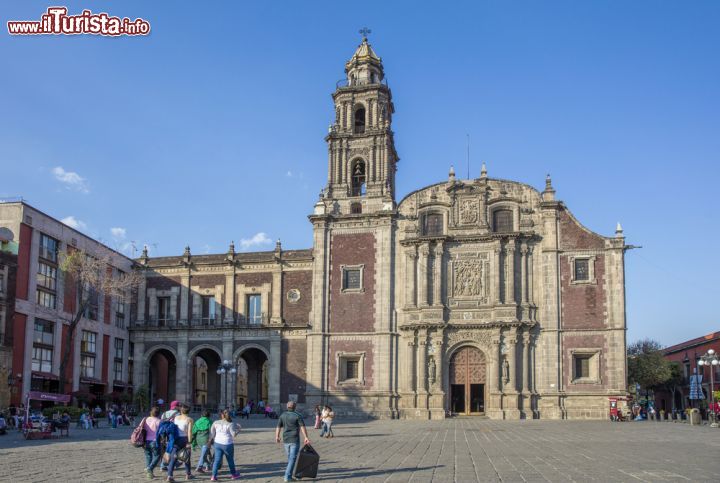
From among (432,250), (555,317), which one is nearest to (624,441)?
(555,317)

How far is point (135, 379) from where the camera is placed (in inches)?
2175

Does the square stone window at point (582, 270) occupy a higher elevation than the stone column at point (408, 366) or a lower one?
higher

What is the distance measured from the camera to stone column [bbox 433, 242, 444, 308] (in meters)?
47.9

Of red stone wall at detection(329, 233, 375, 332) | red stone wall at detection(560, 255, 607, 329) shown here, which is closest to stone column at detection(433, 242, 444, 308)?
red stone wall at detection(329, 233, 375, 332)

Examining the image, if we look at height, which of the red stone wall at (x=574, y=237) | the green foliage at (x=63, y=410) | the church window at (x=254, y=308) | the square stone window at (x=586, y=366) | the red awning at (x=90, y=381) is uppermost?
the red stone wall at (x=574, y=237)

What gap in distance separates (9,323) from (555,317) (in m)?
30.9

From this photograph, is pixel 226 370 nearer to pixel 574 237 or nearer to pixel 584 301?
pixel 584 301

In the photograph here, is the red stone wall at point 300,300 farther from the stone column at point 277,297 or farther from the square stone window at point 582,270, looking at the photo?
the square stone window at point 582,270

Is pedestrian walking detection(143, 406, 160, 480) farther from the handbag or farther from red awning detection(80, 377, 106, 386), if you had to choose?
red awning detection(80, 377, 106, 386)

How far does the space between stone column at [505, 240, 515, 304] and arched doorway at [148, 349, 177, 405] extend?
25.2 metres

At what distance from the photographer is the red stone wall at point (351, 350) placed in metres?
48.5

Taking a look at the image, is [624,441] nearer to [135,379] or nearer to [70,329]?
[70,329]

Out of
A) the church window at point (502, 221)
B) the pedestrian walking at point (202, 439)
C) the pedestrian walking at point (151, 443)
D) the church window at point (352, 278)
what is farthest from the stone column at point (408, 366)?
the pedestrian walking at point (151, 443)

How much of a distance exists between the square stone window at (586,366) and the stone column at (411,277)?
9.99 m
